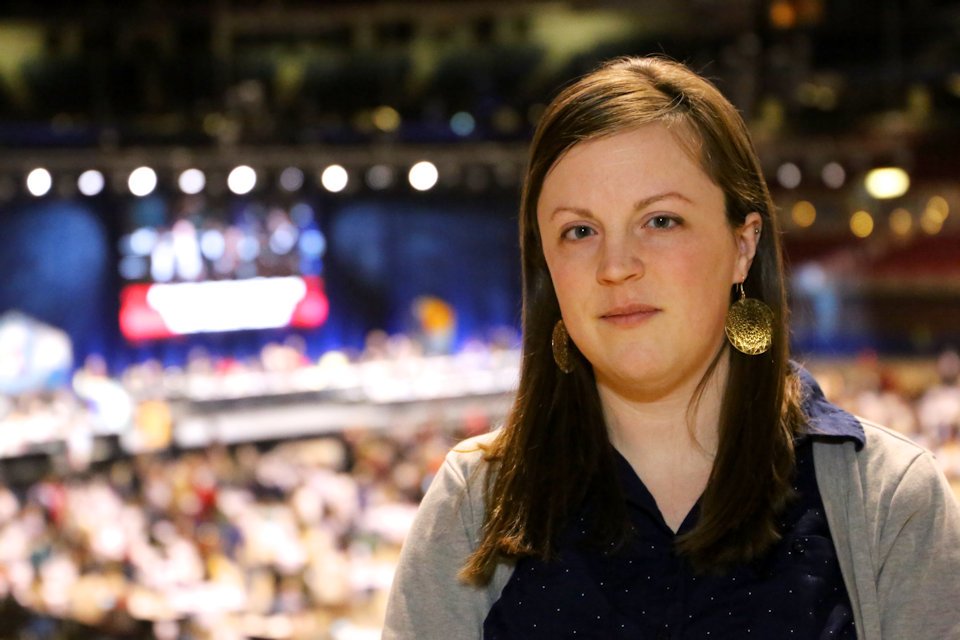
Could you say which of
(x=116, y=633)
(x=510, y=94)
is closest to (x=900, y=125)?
(x=510, y=94)

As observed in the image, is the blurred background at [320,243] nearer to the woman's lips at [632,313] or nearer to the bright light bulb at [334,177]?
the bright light bulb at [334,177]

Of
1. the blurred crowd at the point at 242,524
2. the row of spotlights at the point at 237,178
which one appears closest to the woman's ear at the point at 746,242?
the blurred crowd at the point at 242,524

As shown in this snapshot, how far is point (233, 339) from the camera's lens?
17.2 metres

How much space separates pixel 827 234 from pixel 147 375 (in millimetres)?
9651

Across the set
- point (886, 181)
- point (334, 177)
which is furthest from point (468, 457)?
point (334, 177)

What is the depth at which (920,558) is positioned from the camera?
0.97 metres

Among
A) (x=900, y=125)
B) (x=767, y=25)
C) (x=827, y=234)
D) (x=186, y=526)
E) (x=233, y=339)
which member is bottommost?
(x=186, y=526)

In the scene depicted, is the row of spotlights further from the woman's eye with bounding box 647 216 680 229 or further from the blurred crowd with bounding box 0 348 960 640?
the woman's eye with bounding box 647 216 680 229

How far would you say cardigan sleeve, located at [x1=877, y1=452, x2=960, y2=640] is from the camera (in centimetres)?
96

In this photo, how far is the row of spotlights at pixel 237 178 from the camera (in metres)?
13.9

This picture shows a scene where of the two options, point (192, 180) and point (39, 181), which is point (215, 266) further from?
point (39, 181)

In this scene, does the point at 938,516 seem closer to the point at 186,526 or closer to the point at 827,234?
the point at 186,526

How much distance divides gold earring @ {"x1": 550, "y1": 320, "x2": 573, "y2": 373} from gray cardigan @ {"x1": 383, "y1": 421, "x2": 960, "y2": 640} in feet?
0.42

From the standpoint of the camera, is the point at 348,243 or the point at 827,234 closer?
the point at 827,234
